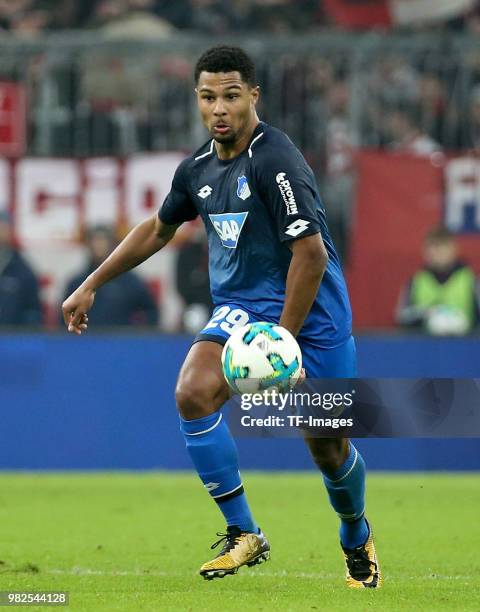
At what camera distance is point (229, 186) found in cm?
695

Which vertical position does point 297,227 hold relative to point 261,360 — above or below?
above

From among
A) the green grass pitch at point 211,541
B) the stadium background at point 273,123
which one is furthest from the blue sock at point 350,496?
the stadium background at point 273,123

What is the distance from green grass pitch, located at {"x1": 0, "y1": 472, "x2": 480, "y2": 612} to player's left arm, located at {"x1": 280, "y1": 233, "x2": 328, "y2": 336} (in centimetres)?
122

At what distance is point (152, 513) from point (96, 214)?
4.86m

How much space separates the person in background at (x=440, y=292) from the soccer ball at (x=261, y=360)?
7740mm

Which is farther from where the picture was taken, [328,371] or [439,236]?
[439,236]

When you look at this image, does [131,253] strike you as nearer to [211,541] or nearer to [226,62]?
[226,62]

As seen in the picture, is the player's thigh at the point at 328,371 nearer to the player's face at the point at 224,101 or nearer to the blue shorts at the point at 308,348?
the blue shorts at the point at 308,348

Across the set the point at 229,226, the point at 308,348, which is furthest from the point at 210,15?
the point at 308,348

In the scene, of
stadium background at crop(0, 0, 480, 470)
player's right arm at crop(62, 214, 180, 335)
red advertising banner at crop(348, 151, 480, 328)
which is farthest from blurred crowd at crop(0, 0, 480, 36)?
player's right arm at crop(62, 214, 180, 335)

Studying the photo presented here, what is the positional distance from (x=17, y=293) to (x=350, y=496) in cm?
792

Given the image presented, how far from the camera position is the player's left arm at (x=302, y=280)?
655 cm

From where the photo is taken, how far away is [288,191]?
667 cm

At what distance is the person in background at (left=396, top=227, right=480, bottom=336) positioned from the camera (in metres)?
13.9
